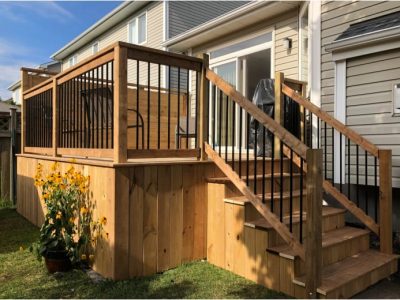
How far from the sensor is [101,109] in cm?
359

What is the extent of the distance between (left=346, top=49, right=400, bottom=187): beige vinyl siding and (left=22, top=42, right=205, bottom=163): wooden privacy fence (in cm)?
198

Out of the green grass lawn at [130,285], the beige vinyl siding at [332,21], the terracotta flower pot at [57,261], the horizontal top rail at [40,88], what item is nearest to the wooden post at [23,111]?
the horizontal top rail at [40,88]

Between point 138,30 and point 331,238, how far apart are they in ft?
34.9

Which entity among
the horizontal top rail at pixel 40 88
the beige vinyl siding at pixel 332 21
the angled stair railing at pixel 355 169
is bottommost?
the angled stair railing at pixel 355 169

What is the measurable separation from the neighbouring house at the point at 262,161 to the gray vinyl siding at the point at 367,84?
0.01m

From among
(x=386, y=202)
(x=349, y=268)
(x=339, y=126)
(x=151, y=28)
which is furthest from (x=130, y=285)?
(x=151, y=28)

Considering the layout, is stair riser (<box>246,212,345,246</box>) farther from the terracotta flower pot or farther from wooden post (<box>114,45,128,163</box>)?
the terracotta flower pot

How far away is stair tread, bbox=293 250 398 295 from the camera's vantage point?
Result: 8.54 feet

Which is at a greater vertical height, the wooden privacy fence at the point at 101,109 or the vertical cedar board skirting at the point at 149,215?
the wooden privacy fence at the point at 101,109

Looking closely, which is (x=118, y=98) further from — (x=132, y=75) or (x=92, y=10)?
(x=92, y=10)

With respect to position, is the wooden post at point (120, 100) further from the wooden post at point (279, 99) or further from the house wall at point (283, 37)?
the house wall at point (283, 37)

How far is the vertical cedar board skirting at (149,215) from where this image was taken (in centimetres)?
302

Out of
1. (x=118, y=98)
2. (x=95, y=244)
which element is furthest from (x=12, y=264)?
(x=118, y=98)

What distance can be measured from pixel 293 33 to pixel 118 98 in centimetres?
384
